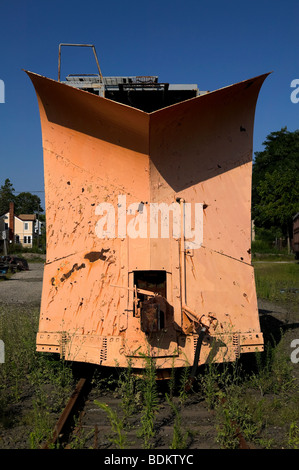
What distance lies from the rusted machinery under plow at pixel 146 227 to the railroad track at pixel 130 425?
0.41 meters

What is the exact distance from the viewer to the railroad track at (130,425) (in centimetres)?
340

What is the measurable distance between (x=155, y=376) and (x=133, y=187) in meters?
1.89

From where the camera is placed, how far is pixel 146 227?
449 cm

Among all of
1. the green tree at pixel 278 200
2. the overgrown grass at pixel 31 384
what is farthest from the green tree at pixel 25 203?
the overgrown grass at pixel 31 384

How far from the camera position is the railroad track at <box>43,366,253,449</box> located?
3.40m

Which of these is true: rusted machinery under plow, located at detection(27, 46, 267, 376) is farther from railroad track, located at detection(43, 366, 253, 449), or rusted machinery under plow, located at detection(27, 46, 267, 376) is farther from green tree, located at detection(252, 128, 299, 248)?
green tree, located at detection(252, 128, 299, 248)

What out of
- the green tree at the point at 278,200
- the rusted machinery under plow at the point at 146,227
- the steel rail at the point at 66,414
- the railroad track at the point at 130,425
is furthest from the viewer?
the green tree at the point at 278,200

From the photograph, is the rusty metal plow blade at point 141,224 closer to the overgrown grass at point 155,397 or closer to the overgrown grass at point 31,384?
the overgrown grass at point 155,397

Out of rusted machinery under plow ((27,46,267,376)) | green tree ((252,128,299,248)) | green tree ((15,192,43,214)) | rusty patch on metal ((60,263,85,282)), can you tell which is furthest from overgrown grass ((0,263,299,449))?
green tree ((15,192,43,214))

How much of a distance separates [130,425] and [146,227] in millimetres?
1860

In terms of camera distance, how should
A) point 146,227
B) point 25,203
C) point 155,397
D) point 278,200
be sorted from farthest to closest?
point 25,203
point 278,200
point 146,227
point 155,397

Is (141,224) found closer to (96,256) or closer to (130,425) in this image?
(96,256)

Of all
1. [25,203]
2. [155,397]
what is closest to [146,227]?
[155,397]

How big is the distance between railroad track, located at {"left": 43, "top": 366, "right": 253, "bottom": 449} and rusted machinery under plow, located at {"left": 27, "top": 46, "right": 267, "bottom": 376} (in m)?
0.41
